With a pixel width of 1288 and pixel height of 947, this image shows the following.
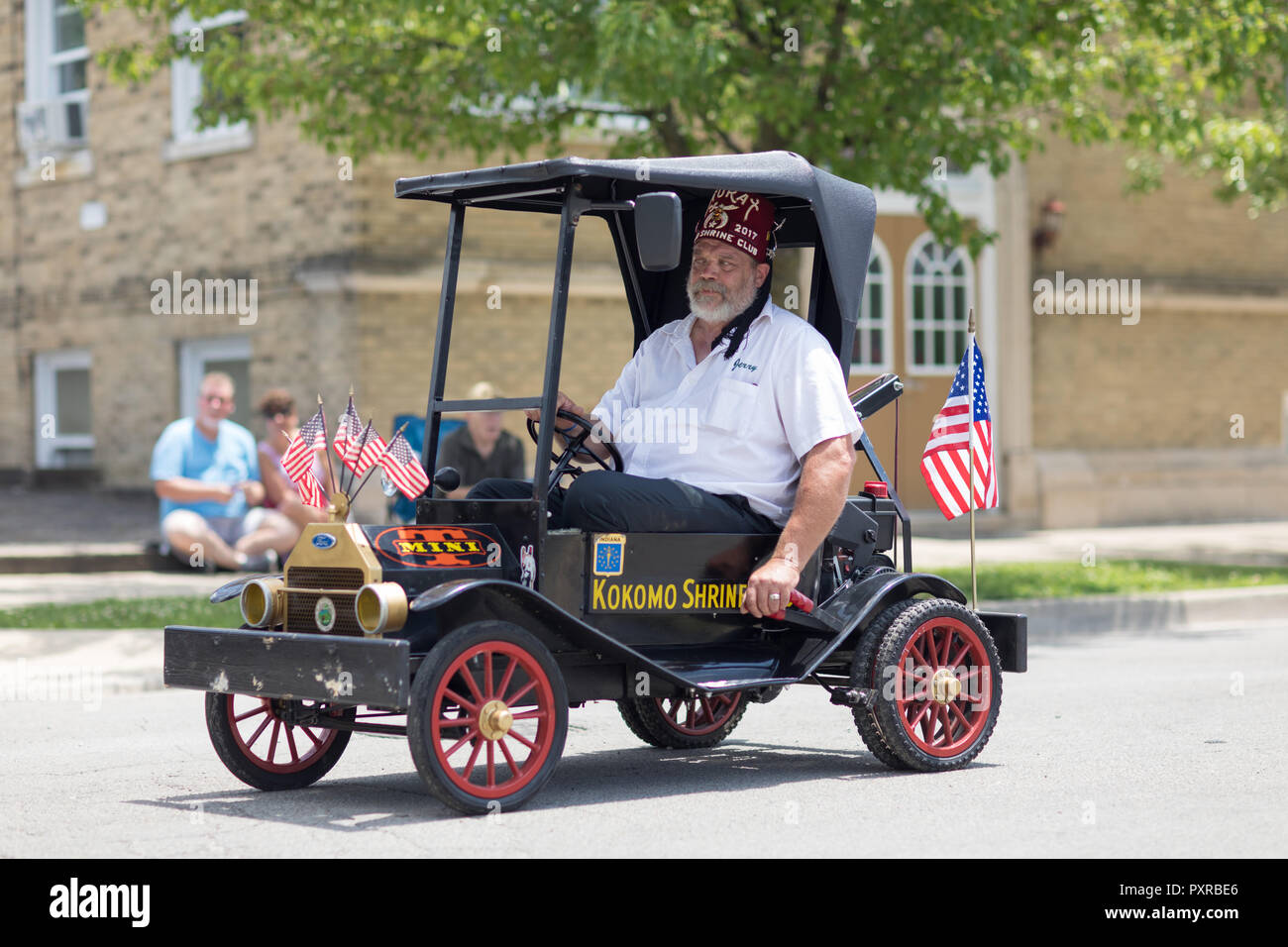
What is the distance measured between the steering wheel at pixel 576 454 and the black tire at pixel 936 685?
3.85 ft

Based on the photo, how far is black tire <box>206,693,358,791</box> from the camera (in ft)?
20.9

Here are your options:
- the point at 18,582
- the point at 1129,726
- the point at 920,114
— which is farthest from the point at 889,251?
the point at 1129,726

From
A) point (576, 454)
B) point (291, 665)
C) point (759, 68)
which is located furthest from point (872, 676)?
point (759, 68)

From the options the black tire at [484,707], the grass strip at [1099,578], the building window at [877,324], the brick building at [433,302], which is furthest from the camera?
the building window at [877,324]

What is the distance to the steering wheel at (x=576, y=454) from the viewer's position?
261 inches

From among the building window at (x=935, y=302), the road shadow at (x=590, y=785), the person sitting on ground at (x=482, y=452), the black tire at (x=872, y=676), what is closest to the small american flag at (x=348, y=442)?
the road shadow at (x=590, y=785)

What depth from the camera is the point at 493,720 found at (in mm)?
5797

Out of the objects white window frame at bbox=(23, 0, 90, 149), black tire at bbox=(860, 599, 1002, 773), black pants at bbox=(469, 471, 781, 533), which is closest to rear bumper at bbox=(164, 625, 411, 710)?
black pants at bbox=(469, 471, 781, 533)

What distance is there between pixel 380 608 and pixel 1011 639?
2706 mm

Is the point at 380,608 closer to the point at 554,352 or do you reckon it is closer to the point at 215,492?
the point at 554,352

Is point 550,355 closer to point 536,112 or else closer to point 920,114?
point 920,114

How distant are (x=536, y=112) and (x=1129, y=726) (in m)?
7.71

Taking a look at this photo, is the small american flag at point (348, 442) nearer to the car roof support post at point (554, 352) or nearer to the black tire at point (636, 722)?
the car roof support post at point (554, 352)

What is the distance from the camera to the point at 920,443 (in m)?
20.4
